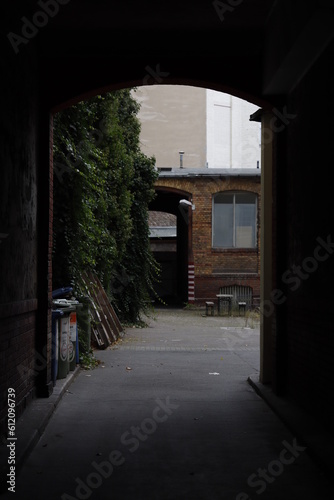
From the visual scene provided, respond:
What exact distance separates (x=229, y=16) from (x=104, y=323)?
346 inches

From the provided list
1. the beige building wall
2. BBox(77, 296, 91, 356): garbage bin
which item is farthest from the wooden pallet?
the beige building wall

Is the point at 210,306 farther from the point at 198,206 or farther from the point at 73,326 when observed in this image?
the point at 73,326

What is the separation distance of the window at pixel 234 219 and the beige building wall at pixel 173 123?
15.3 m

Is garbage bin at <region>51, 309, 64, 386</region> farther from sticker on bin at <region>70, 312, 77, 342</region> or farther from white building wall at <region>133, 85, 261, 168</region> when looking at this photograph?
white building wall at <region>133, 85, 261, 168</region>

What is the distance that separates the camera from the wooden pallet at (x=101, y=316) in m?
13.8

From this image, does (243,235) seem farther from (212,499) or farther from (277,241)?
(212,499)

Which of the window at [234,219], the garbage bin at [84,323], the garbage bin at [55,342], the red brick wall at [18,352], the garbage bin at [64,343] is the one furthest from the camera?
the window at [234,219]

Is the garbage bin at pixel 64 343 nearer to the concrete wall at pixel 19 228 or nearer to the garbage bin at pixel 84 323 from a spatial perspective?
the concrete wall at pixel 19 228

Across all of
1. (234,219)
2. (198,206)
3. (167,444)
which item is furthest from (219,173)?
(167,444)

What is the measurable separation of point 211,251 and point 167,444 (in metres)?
21.5

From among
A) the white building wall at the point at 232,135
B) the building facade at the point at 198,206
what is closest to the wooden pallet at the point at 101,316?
the building facade at the point at 198,206

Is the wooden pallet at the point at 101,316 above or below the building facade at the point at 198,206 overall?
below

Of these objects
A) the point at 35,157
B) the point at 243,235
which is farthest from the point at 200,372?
the point at 243,235

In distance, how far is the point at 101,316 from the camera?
48.8 feet
